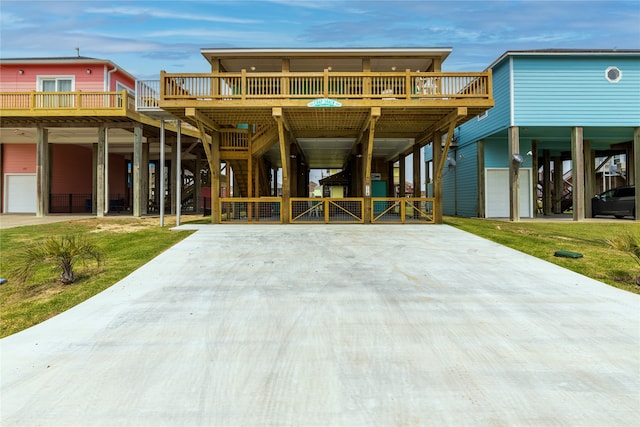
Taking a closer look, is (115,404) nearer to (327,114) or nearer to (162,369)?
(162,369)

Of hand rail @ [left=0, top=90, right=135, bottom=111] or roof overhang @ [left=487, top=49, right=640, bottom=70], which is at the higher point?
roof overhang @ [left=487, top=49, right=640, bottom=70]

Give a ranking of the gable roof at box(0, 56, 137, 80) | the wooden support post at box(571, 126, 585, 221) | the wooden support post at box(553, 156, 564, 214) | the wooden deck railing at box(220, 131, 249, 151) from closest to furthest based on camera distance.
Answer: the wooden deck railing at box(220, 131, 249, 151) → the wooden support post at box(571, 126, 585, 221) → the gable roof at box(0, 56, 137, 80) → the wooden support post at box(553, 156, 564, 214)

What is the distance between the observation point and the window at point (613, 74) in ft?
53.4

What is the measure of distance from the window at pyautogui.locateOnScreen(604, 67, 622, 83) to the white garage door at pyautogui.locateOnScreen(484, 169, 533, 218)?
18.9 feet

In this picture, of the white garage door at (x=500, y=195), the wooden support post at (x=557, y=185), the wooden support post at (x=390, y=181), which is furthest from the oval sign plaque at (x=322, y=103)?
the wooden support post at (x=557, y=185)

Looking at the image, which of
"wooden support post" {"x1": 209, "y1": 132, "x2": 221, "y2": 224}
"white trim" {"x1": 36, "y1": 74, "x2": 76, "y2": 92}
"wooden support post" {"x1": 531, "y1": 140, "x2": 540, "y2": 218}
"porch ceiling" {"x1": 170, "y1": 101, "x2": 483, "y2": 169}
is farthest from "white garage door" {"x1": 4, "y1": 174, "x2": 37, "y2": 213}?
"wooden support post" {"x1": 531, "y1": 140, "x2": 540, "y2": 218}

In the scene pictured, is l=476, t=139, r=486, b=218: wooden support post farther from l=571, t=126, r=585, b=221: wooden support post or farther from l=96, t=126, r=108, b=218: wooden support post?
l=96, t=126, r=108, b=218: wooden support post

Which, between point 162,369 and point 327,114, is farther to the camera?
point 327,114

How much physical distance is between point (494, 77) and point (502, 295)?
16.5 metres

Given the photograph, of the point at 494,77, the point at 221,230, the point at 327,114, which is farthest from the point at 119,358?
the point at 494,77

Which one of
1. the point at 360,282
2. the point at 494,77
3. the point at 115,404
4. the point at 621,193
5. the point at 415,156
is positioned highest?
the point at 494,77

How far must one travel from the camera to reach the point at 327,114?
44.5 feet

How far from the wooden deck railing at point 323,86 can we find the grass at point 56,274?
546cm

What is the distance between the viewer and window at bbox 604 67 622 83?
16.3 meters
